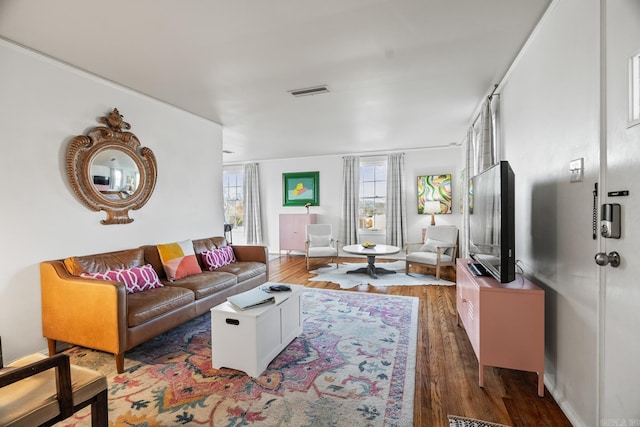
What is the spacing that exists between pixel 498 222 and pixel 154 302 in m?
2.71

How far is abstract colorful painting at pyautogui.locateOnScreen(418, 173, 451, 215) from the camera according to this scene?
6453 millimetres

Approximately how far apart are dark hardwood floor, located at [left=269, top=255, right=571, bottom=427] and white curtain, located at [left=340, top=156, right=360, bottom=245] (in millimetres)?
4061

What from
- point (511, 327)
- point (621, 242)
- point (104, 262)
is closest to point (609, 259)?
point (621, 242)

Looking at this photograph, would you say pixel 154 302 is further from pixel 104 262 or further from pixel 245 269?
pixel 245 269

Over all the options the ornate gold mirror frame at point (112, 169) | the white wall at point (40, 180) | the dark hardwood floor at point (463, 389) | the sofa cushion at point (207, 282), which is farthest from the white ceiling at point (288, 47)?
the dark hardwood floor at point (463, 389)

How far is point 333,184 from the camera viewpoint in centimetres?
736

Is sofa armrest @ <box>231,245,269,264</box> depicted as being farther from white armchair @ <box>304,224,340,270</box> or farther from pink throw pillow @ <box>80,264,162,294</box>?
white armchair @ <box>304,224,340,270</box>

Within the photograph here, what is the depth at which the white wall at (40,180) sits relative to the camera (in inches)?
91.7

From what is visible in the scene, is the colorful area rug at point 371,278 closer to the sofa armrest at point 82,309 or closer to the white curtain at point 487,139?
the white curtain at point 487,139

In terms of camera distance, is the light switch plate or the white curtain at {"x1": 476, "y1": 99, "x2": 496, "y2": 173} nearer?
the light switch plate

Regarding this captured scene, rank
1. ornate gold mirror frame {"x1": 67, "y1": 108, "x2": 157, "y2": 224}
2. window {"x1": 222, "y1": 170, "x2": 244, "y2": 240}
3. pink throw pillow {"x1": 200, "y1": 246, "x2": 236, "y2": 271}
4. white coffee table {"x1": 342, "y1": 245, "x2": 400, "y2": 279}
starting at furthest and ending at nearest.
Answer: window {"x1": 222, "y1": 170, "x2": 244, "y2": 240} → white coffee table {"x1": 342, "y1": 245, "x2": 400, "y2": 279} → pink throw pillow {"x1": 200, "y1": 246, "x2": 236, "y2": 271} → ornate gold mirror frame {"x1": 67, "y1": 108, "x2": 157, "y2": 224}

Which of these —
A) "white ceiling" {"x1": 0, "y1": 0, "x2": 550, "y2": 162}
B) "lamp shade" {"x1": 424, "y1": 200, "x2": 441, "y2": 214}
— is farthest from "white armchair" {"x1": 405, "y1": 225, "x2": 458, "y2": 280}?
"white ceiling" {"x1": 0, "y1": 0, "x2": 550, "y2": 162}

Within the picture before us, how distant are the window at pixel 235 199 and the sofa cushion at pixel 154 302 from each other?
564 centimetres

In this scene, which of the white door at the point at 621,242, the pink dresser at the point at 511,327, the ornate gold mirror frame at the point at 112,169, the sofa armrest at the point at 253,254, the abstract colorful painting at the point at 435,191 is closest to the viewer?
the white door at the point at 621,242
